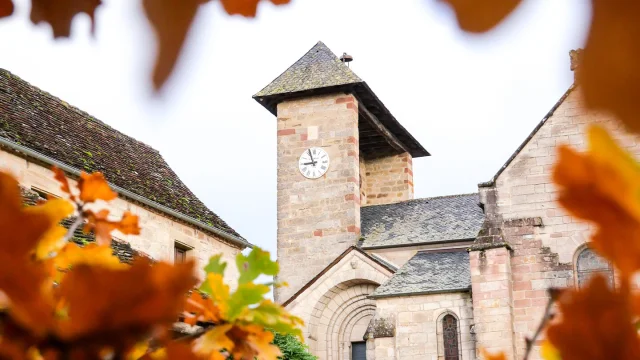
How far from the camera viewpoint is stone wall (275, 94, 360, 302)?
68.9 ft

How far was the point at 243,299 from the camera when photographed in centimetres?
155

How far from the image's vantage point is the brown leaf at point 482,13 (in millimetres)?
597

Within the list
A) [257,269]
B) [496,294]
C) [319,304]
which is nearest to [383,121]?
[319,304]

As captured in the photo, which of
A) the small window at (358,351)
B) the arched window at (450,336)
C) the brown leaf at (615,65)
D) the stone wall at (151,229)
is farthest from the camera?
the small window at (358,351)

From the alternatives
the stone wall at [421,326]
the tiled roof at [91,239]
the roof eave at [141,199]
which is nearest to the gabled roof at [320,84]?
the roof eave at [141,199]

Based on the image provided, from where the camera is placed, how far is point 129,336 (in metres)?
0.64

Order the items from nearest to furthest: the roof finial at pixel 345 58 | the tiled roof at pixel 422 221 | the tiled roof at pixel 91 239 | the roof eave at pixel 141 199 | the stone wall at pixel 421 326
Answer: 1. the tiled roof at pixel 91 239
2. the roof eave at pixel 141 199
3. the stone wall at pixel 421 326
4. the tiled roof at pixel 422 221
5. the roof finial at pixel 345 58

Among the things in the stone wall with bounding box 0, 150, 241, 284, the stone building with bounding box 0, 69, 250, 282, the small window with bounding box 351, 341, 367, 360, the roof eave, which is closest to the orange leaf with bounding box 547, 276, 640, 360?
the roof eave

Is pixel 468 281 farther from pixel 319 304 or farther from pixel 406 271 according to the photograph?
pixel 319 304

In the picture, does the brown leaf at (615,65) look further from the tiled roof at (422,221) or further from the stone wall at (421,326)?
the tiled roof at (422,221)

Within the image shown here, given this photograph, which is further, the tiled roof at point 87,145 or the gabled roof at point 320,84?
the gabled roof at point 320,84

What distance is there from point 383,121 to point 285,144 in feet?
11.3

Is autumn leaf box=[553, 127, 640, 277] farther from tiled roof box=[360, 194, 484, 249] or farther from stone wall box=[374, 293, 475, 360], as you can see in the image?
tiled roof box=[360, 194, 484, 249]

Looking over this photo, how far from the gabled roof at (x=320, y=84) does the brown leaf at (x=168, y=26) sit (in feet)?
67.4
